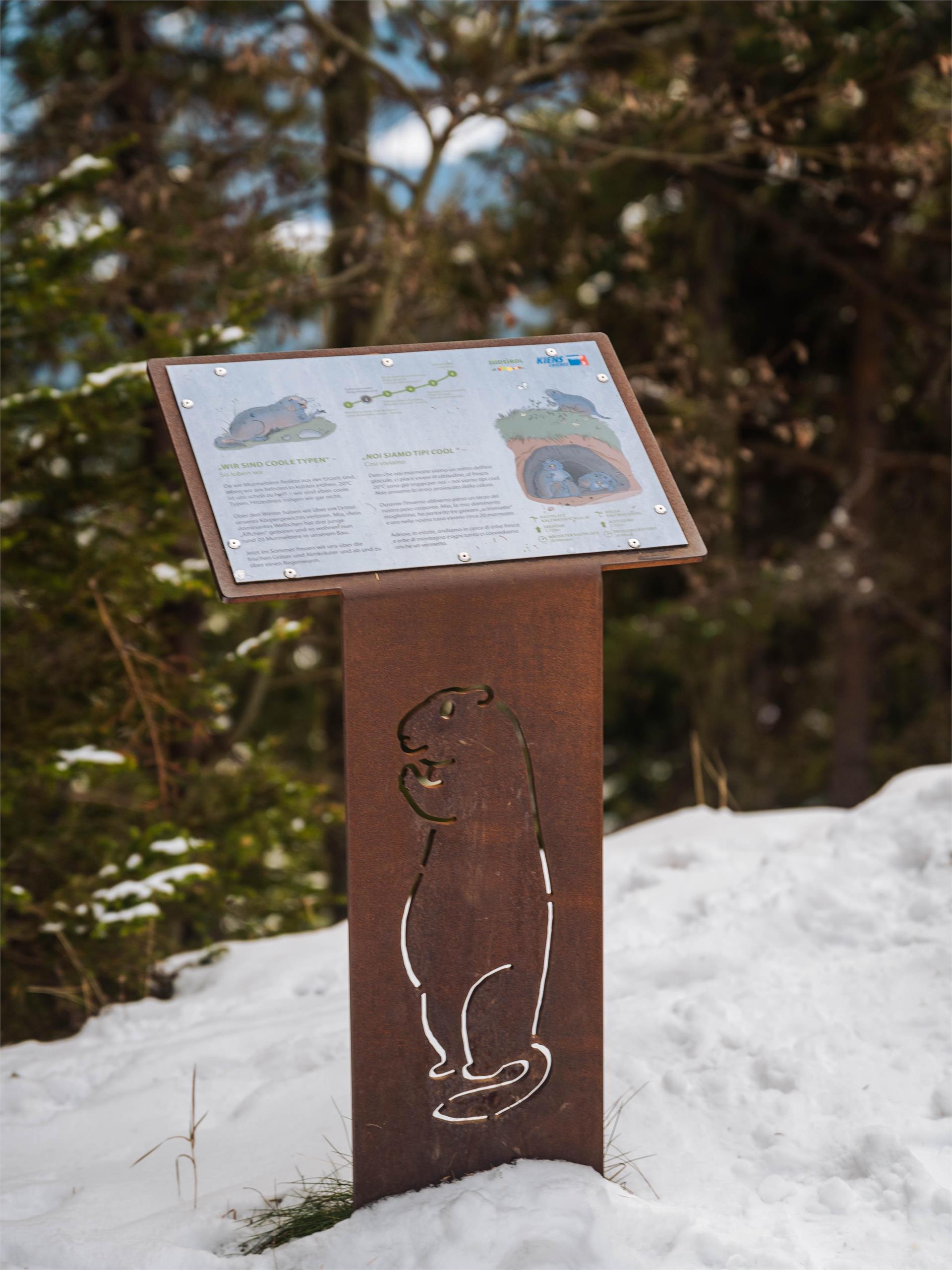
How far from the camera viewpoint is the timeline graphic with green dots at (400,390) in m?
2.63

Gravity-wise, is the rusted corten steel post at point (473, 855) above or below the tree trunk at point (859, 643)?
above

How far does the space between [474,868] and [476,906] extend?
8cm

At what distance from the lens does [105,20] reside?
25.6 feet

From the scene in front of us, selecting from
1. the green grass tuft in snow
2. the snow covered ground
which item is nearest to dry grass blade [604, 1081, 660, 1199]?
the snow covered ground

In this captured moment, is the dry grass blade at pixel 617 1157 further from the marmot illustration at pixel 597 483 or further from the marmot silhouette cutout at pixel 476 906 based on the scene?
the marmot illustration at pixel 597 483

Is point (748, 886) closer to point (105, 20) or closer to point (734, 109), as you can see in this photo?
point (734, 109)

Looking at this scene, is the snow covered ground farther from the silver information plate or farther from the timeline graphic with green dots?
the timeline graphic with green dots

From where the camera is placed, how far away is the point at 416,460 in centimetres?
256

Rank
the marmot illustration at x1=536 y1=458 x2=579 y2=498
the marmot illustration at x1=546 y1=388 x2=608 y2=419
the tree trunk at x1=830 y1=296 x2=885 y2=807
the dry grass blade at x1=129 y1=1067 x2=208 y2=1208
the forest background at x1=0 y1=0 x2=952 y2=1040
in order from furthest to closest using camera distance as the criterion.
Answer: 1. the tree trunk at x1=830 y1=296 x2=885 y2=807
2. the forest background at x1=0 y1=0 x2=952 y2=1040
3. the dry grass blade at x1=129 y1=1067 x2=208 y2=1208
4. the marmot illustration at x1=546 y1=388 x2=608 y2=419
5. the marmot illustration at x1=536 y1=458 x2=579 y2=498

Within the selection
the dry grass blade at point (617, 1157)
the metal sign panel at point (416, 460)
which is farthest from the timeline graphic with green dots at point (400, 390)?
the dry grass blade at point (617, 1157)

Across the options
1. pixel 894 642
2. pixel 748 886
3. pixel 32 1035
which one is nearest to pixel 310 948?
pixel 32 1035

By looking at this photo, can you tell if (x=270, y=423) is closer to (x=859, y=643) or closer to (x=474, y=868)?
(x=474, y=868)

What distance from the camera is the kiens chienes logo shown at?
2793 mm

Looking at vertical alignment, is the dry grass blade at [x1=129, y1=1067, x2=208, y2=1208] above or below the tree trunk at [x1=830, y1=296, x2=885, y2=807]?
above
